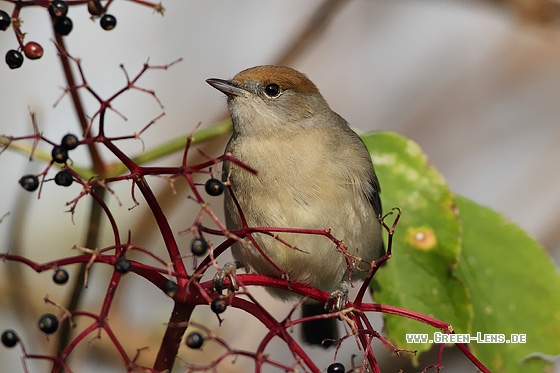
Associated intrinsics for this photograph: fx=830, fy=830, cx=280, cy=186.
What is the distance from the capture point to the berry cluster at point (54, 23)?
281 centimetres

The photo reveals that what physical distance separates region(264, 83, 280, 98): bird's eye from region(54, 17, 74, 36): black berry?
220cm

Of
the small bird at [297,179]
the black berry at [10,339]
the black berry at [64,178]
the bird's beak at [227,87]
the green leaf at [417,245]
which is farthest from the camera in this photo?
the bird's beak at [227,87]

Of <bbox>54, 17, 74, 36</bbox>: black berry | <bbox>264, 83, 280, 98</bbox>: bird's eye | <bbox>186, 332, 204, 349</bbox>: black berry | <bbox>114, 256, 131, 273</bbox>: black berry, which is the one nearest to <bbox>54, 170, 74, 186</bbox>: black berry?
<bbox>114, 256, 131, 273</bbox>: black berry

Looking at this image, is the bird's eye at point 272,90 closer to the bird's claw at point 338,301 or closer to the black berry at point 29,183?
the bird's claw at point 338,301

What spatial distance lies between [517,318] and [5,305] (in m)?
2.96

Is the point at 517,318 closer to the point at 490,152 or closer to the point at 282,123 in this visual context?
the point at 282,123

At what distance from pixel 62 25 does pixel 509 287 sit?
8.86ft

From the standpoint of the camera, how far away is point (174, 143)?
411cm

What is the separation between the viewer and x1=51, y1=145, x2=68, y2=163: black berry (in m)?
2.73

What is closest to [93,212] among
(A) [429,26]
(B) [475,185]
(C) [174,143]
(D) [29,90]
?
(C) [174,143]

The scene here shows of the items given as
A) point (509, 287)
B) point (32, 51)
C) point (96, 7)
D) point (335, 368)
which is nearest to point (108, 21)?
point (96, 7)

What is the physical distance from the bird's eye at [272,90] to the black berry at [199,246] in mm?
2445

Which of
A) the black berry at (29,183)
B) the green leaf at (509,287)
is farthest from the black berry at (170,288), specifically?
the green leaf at (509,287)

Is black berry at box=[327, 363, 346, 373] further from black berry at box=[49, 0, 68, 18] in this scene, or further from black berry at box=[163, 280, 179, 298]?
black berry at box=[49, 0, 68, 18]
